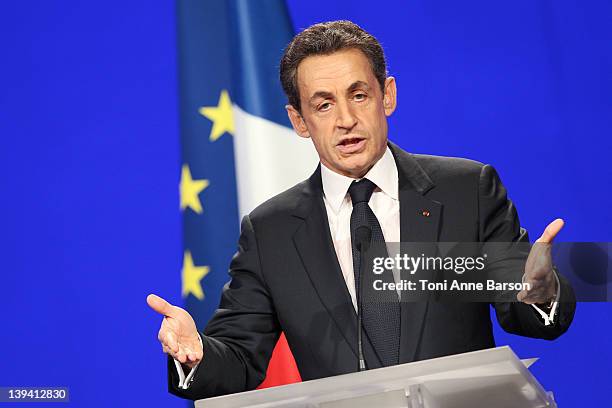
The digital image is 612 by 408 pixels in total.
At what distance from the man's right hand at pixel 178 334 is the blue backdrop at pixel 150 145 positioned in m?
1.24

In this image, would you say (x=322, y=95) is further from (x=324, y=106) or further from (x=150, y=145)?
(x=150, y=145)

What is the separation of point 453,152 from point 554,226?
128 centimetres

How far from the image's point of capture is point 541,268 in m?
1.40

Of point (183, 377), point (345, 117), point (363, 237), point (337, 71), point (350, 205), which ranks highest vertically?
point (337, 71)

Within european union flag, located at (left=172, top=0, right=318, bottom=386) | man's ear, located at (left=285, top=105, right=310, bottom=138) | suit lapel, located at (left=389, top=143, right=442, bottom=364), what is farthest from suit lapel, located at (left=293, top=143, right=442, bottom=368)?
european union flag, located at (left=172, top=0, right=318, bottom=386)

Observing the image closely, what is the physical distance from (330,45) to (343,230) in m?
0.42

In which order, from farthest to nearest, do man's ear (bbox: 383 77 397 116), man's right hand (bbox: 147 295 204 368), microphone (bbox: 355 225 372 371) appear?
man's ear (bbox: 383 77 397 116), microphone (bbox: 355 225 372 371), man's right hand (bbox: 147 295 204 368)

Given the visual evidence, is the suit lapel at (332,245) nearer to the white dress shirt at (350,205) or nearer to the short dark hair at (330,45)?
the white dress shirt at (350,205)

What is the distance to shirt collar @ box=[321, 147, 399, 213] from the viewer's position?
76.3 inches

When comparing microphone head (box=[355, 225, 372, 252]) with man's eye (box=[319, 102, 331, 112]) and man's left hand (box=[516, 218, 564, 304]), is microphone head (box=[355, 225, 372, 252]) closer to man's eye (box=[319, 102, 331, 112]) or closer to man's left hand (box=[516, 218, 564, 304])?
man's left hand (box=[516, 218, 564, 304])

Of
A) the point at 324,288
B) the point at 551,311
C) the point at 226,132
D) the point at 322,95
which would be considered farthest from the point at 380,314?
the point at 226,132

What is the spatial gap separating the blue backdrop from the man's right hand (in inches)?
48.7

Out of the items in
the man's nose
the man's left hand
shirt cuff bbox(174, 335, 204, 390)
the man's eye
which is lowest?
shirt cuff bbox(174, 335, 204, 390)

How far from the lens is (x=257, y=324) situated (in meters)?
1.95
